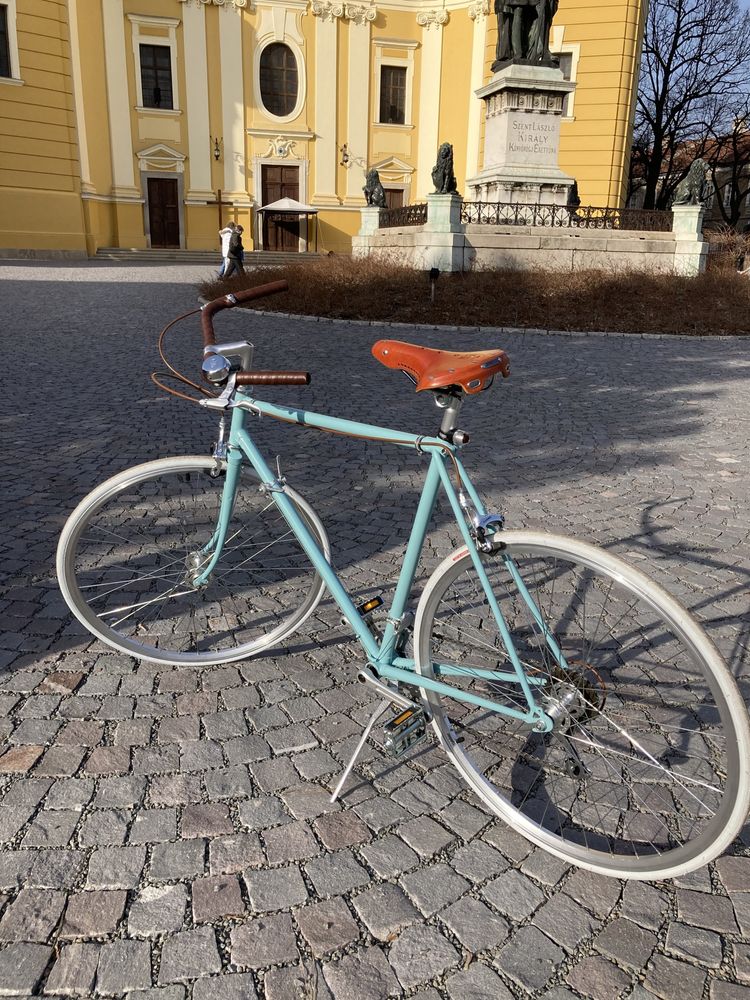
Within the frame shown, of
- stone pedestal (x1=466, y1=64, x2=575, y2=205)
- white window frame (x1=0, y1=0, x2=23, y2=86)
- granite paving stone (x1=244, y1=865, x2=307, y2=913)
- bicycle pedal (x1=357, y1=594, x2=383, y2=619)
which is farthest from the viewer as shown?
white window frame (x1=0, y1=0, x2=23, y2=86)

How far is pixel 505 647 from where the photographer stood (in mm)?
2275

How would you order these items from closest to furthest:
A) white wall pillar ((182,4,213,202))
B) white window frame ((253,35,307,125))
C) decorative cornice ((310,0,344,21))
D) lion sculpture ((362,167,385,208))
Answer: lion sculpture ((362,167,385,208)) < white wall pillar ((182,4,213,202)) < white window frame ((253,35,307,125)) < decorative cornice ((310,0,344,21))

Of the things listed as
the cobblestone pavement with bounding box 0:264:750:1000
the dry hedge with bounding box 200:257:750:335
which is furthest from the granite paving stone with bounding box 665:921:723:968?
the dry hedge with bounding box 200:257:750:335

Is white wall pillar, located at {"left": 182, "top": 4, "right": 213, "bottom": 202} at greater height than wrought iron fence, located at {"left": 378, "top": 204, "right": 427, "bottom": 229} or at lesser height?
greater

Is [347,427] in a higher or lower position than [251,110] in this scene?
lower

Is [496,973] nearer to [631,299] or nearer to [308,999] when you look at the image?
[308,999]

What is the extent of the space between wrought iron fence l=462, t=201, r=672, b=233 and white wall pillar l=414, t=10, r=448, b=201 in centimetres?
1783

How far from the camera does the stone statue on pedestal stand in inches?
737

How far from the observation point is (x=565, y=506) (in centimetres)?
508

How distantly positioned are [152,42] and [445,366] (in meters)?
35.9

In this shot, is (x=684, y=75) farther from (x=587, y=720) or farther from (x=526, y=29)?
(x=587, y=720)

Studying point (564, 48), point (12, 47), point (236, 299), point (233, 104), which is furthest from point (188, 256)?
point (236, 299)

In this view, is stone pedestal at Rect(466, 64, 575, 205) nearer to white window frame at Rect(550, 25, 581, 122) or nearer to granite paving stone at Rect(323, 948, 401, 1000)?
white window frame at Rect(550, 25, 581, 122)

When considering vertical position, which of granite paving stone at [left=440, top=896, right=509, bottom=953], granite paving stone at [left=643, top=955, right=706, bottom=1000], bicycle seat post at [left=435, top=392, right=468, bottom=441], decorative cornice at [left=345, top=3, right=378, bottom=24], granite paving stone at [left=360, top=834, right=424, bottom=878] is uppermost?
decorative cornice at [left=345, top=3, right=378, bottom=24]
